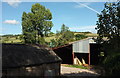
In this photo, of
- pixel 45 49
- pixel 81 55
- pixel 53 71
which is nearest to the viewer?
pixel 53 71

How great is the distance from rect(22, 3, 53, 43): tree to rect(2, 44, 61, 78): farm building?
29932mm

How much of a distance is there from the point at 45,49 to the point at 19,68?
17.3ft

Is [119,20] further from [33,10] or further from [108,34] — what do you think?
[33,10]

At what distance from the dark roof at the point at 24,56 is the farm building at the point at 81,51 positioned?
41.3ft

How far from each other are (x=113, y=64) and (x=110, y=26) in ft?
10.7

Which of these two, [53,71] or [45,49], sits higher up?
[45,49]

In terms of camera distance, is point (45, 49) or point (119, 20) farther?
point (45, 49)

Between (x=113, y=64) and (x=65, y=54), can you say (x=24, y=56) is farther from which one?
(x=65, y=54)

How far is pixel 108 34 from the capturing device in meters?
11.8

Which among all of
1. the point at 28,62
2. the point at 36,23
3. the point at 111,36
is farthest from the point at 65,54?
the point at 111,36

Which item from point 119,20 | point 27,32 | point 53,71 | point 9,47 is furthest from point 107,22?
point 27,32

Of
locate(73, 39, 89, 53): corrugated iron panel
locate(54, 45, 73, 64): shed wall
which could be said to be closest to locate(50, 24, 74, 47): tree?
locate(54, 45, 73, 64): shed wall

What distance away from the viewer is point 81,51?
29.5 meters

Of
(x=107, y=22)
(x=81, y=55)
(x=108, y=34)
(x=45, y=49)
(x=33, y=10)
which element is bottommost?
(x=81, y=55)
